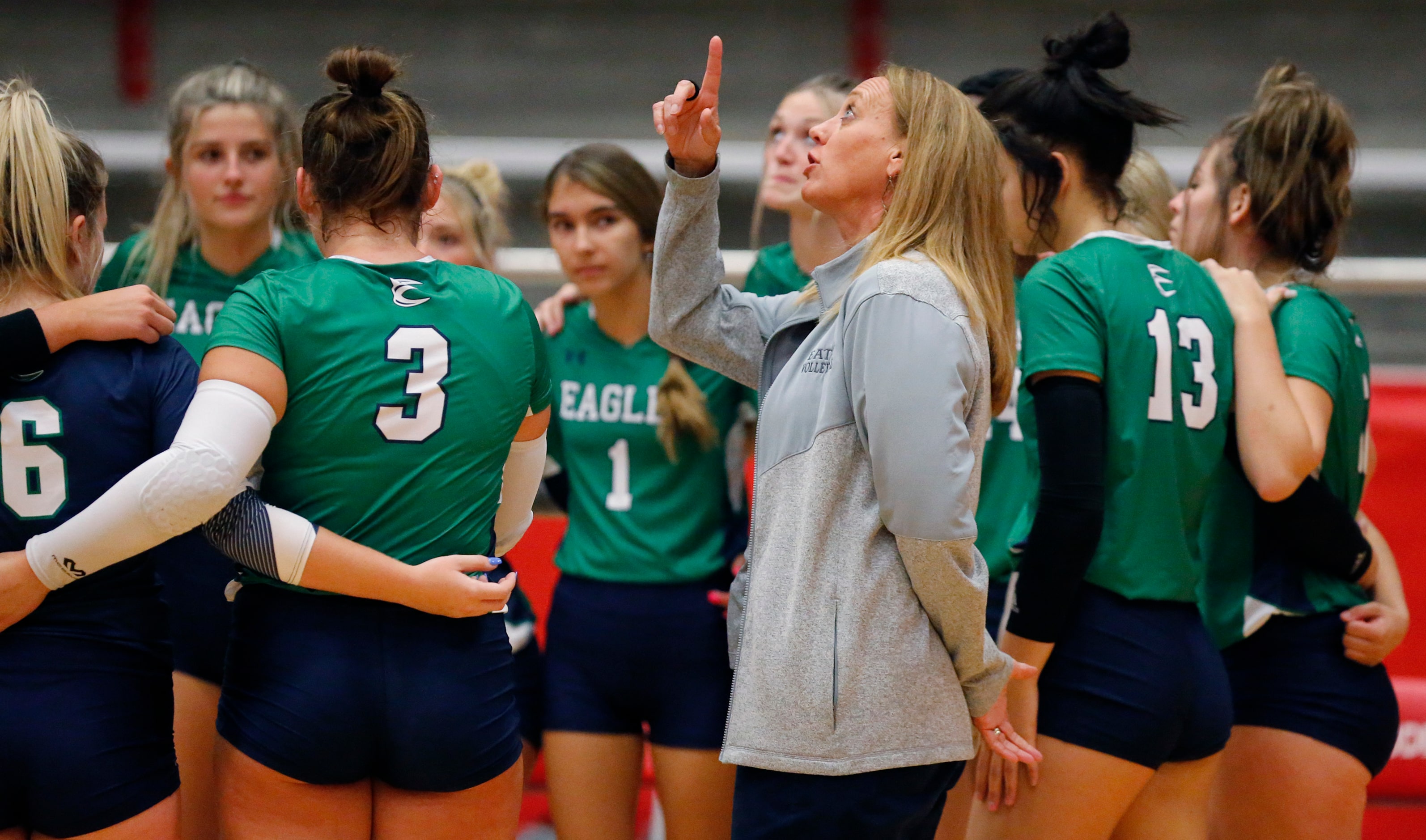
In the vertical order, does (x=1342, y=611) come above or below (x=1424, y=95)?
below

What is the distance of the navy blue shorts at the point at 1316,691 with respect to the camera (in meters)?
2.35

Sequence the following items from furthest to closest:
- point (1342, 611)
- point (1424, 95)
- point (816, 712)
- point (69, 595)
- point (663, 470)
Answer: point (1424, 95) → point (663, 470) → point (1342, 611) → point (69, 595) → point (816, 712)

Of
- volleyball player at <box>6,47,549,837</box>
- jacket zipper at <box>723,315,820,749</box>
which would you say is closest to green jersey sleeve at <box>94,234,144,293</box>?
volleyball player at <box>6,47,549,837</box>

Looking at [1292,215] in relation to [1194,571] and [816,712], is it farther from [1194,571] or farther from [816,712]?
[816,712]

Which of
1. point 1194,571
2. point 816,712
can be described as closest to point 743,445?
point 1194,571

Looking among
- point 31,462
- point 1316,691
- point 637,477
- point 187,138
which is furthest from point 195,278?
point 1316,691

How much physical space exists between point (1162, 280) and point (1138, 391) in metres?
0.24

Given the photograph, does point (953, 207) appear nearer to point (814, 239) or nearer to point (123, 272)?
point (814, 239)

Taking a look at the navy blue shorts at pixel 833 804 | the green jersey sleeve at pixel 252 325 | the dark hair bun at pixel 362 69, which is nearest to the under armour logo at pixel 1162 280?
the navy blue shorts at pixel 833 804

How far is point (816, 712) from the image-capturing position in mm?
1683

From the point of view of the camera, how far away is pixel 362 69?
183cm

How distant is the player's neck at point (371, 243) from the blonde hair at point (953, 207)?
0.67 m

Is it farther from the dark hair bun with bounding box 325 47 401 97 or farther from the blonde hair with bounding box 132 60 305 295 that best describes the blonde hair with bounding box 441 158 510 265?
the dark hair bun with bounding box 325 47 401 97

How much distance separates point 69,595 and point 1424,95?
24.8 feet
